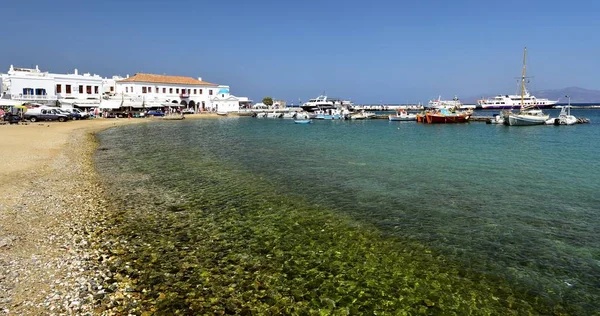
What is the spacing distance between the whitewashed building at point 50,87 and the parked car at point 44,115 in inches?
325

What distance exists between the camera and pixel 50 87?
62562 millimetres

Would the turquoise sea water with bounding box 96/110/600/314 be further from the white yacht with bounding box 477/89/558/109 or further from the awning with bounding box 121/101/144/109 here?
the white yacht with bounding box 477/89/558/109

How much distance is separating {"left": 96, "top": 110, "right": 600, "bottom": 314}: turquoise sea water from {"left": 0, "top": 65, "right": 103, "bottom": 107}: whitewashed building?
4413 cm

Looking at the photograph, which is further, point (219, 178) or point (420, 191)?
point (219, 178)

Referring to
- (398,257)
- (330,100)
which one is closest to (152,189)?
(398,257)

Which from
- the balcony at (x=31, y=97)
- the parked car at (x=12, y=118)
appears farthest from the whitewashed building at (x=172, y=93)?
the parked car at (x=12, y=118)

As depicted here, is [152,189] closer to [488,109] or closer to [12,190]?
[12,190]

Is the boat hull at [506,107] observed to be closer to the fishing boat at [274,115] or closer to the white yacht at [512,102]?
the white yacht at [512,102]

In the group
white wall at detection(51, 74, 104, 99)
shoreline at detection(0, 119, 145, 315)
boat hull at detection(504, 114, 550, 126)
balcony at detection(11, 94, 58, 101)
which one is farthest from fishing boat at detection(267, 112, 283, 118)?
shoreline at detection(0, 119, 145, 315)

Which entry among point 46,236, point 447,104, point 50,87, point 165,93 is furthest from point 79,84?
point 447,104

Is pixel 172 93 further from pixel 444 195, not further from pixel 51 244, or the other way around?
pixel 51 244

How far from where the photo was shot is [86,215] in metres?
10.8

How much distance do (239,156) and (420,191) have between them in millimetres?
13930

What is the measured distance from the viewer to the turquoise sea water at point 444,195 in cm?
841
